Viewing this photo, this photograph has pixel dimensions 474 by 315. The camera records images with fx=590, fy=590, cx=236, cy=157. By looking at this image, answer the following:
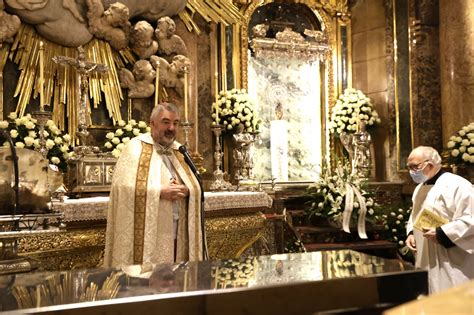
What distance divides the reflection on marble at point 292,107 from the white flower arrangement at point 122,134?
3340mm

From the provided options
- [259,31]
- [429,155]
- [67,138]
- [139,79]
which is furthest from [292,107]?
[429,155]

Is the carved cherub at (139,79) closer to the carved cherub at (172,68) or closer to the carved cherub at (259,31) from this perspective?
the carved cherub at (172,68)

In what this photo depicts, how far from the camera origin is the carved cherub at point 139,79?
7387mm

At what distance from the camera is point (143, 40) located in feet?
24.1

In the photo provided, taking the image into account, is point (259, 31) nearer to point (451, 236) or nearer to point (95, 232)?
point (95, 232)

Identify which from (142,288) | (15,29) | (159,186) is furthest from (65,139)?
(142,288)

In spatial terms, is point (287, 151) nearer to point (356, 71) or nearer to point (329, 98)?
point (329, 98)

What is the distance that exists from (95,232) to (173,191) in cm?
102

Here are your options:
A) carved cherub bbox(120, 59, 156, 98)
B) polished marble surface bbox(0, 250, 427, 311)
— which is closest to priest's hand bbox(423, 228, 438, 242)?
polished marble surface bbox(0, 250, 427, 311)

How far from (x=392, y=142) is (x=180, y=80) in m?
4.60

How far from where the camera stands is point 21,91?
680 cm

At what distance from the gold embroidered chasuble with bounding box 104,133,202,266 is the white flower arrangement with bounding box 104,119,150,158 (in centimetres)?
186

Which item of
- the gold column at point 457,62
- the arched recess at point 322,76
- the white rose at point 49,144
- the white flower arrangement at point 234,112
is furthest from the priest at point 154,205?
the gold column at point 457,62

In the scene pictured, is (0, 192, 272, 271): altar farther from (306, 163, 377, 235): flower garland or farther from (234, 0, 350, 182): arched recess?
(234, 0, 350, 182): arched recess
